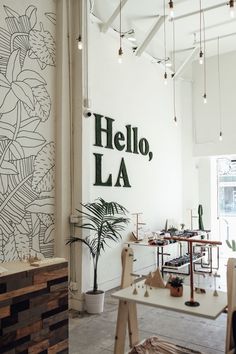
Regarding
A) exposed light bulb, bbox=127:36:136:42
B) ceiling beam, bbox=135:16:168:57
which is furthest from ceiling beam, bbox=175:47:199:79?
exposed light bulb, bbox=127:36:136:42

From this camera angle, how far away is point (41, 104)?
433cm

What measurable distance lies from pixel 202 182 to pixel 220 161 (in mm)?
736

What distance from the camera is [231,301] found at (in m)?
2.20

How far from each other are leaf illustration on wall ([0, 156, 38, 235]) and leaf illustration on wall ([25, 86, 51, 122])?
22.4 inches

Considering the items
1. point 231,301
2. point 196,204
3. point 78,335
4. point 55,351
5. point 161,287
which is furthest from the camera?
point 196,204

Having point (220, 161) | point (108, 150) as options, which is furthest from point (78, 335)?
point (220, 161)

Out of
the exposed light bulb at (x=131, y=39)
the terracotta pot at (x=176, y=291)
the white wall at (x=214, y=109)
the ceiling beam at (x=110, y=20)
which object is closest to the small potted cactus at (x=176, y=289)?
the terracotta pot at (x=176, y=291)

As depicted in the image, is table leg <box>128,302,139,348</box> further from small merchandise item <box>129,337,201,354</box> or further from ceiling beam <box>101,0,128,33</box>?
ceiling beam <box>101,0,128,33</box>

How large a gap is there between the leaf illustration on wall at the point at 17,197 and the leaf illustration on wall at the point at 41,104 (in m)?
0.57

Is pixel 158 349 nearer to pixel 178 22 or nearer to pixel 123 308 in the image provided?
pixel 123 308

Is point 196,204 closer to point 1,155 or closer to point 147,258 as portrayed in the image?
point 147,258

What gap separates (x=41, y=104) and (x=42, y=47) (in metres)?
0.75

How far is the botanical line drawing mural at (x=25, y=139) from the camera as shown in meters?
3.84

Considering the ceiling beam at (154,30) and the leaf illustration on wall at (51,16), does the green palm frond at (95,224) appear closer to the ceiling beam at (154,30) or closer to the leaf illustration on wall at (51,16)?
the leaf illustration on wall at (51,16)
